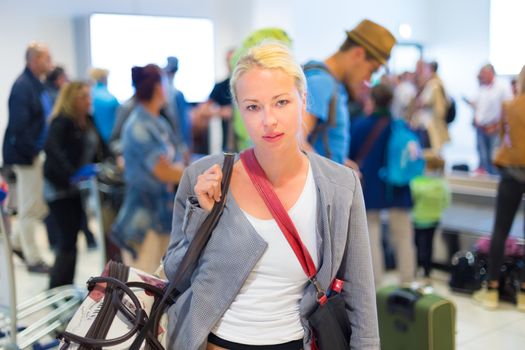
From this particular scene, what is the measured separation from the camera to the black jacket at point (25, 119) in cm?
445

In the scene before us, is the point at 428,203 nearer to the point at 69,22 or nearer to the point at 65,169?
the point at 65,169

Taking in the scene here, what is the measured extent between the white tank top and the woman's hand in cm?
9

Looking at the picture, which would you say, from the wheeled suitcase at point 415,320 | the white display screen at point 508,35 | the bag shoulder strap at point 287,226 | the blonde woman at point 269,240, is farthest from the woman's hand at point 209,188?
the white display screen at point 508,35

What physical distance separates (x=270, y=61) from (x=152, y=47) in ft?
26.2

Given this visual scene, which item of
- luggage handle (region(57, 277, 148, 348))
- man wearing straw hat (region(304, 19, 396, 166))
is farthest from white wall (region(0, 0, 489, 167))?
luggage handle (region(57, 277, 148, 348))

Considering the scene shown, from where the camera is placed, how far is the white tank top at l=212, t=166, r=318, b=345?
140cm

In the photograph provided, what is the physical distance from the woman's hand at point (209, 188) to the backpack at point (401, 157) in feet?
9.08

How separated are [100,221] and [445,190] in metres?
2.59

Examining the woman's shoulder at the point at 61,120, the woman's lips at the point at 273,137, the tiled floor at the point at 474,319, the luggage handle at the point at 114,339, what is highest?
the woman's lips at the point at 273,137

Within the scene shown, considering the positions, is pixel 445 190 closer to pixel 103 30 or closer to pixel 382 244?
pixel 382 244

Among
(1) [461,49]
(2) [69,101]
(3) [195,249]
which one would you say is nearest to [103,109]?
(2) [69,101]

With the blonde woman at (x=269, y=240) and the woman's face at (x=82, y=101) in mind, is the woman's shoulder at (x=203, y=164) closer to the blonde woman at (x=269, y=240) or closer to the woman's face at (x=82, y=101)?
the blonde woman at (x=269, y=240)

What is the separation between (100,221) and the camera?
411 cm

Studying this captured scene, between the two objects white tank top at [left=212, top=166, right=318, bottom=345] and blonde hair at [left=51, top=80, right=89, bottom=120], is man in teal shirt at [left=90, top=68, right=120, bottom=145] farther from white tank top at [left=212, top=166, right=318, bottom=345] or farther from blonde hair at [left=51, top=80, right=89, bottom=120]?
white tank top at [left=212, top=166, right=318, bottom=345]
